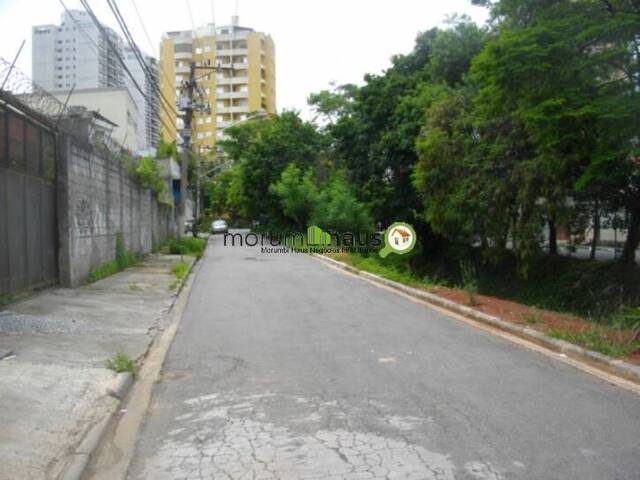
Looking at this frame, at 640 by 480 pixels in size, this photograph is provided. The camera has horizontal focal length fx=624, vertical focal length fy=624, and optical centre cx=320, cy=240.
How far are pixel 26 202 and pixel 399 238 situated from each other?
55.8 ft

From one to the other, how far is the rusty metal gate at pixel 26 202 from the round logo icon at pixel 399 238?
15.2m

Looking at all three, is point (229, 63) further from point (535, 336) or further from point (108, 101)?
point (535, 336)

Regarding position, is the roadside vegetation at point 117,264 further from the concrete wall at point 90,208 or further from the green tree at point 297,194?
the green tree at point 297,194

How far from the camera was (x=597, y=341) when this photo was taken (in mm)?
8242

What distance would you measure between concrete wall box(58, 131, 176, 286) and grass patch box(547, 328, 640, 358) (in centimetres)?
983

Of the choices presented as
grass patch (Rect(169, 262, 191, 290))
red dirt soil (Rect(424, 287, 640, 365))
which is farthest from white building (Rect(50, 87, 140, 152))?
red dirt soil (Rect(424, 287, 640, 365))

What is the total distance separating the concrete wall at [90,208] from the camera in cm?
1328

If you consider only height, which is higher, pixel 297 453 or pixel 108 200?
pixel 108 200

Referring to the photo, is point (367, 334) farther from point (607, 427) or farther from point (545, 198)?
point (545, 198)

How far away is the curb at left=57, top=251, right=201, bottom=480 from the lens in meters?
4.32

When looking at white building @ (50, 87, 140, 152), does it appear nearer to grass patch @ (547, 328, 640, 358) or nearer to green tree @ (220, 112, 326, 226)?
green tree @ (220, 112, 326, 226)

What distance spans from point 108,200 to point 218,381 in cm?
1175

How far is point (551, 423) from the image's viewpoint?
5297mm

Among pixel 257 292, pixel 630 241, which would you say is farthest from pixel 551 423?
pixel 630 241
